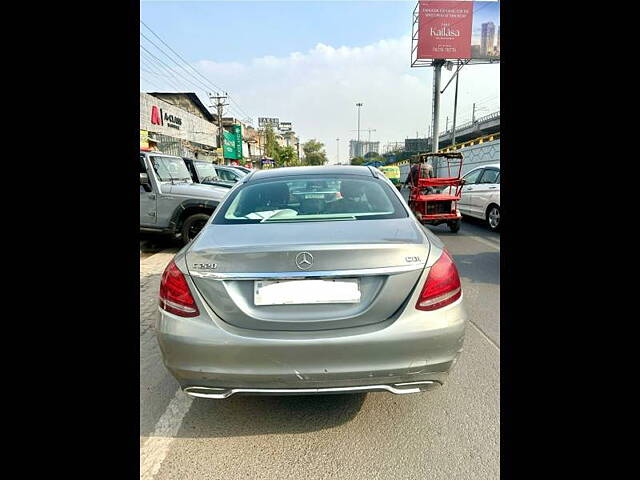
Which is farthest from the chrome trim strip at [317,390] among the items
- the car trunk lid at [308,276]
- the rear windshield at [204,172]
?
the rear windshield at [204,172]

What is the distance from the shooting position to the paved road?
172 centimetres

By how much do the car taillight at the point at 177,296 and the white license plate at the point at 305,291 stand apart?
1.09 ft

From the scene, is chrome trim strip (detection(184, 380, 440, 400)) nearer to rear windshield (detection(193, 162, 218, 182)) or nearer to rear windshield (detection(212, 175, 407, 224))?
rear windshield (detection(212, 175, 407, 224))

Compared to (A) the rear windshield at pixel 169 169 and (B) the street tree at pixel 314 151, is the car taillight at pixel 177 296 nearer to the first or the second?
(A) the rear windshield at pixel 169 169

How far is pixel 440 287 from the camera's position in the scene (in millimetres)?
1724

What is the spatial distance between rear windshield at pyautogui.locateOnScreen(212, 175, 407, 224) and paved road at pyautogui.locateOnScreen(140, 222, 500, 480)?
3.87ft

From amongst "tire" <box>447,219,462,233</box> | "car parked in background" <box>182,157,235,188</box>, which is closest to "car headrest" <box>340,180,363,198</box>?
"tire" <box>447,219,462,233</box>

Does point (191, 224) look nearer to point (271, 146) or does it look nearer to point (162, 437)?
point (162, 437)

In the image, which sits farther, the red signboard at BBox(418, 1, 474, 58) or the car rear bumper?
the red signboard at BBox(418, 1, 474, 58)

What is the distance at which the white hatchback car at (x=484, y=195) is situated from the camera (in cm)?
795

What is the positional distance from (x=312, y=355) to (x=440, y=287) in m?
0.71

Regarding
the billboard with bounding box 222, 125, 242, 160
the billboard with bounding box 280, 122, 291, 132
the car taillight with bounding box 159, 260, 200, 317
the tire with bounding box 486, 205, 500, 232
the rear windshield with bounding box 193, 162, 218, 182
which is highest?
the billboard with bounding box 280, 122, 291, 132
